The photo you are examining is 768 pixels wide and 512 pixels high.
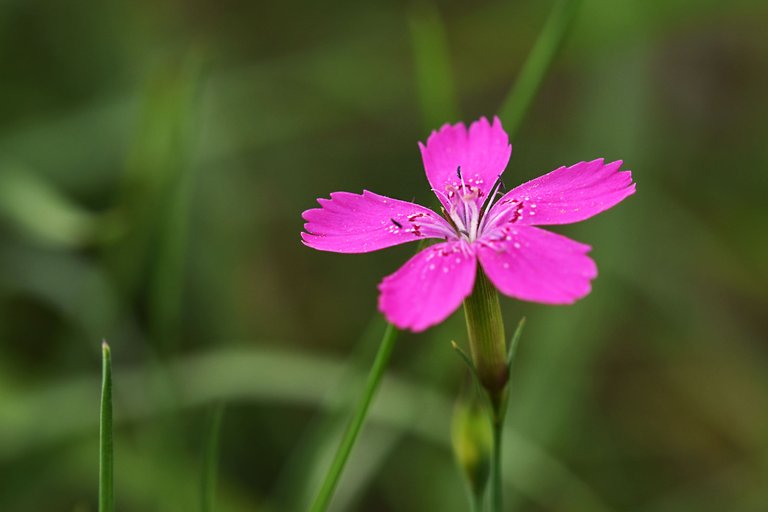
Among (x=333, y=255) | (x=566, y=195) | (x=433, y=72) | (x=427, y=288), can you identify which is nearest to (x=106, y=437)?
(x=427, y=288)

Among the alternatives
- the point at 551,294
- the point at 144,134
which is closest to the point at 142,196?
the point at 144,134

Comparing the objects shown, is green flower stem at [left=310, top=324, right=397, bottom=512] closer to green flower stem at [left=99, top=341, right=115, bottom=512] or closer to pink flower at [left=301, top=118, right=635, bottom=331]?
pink flower at [left=301, top=118, right=635, bottom=331]

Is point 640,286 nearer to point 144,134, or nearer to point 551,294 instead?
point 144,134

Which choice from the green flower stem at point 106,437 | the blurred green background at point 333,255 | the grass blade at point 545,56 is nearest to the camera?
the green flower stem at point 106,437

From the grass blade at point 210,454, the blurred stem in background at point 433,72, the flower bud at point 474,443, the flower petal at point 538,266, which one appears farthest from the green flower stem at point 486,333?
the blurred stem in background at point 433,72

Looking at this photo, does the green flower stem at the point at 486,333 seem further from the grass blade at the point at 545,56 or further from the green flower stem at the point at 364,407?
the grass blade at the point at 545,56

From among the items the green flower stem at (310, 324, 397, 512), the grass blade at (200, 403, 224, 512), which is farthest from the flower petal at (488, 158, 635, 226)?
the grass blade at (200, 403, 224, 512)
